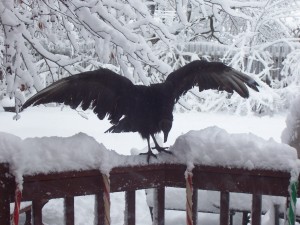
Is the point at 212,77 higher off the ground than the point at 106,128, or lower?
higher

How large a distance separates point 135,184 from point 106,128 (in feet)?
26.3

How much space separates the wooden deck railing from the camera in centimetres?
139

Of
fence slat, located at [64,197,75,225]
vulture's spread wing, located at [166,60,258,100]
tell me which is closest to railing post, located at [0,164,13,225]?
fence slat, located at [64,197,75,225]

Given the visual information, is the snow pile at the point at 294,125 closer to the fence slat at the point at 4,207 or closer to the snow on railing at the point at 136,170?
the snow on railing at the point at 136,170

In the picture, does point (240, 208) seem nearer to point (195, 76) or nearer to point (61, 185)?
point (195, 76)

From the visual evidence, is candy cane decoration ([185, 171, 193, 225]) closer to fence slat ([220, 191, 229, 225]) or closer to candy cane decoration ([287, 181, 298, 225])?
fence slat ([220, 191, 229, 225])

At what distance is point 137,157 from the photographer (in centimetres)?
159

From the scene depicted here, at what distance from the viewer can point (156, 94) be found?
1.99 m

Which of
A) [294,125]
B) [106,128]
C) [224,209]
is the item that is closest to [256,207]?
[224,209]

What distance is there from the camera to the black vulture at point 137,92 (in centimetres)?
181

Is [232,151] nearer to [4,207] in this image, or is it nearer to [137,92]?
[137,92]

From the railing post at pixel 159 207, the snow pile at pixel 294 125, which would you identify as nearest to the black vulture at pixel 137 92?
the railing post at pixel 159 207

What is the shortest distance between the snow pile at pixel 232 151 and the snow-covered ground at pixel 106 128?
319 cm

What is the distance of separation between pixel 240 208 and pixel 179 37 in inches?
212
